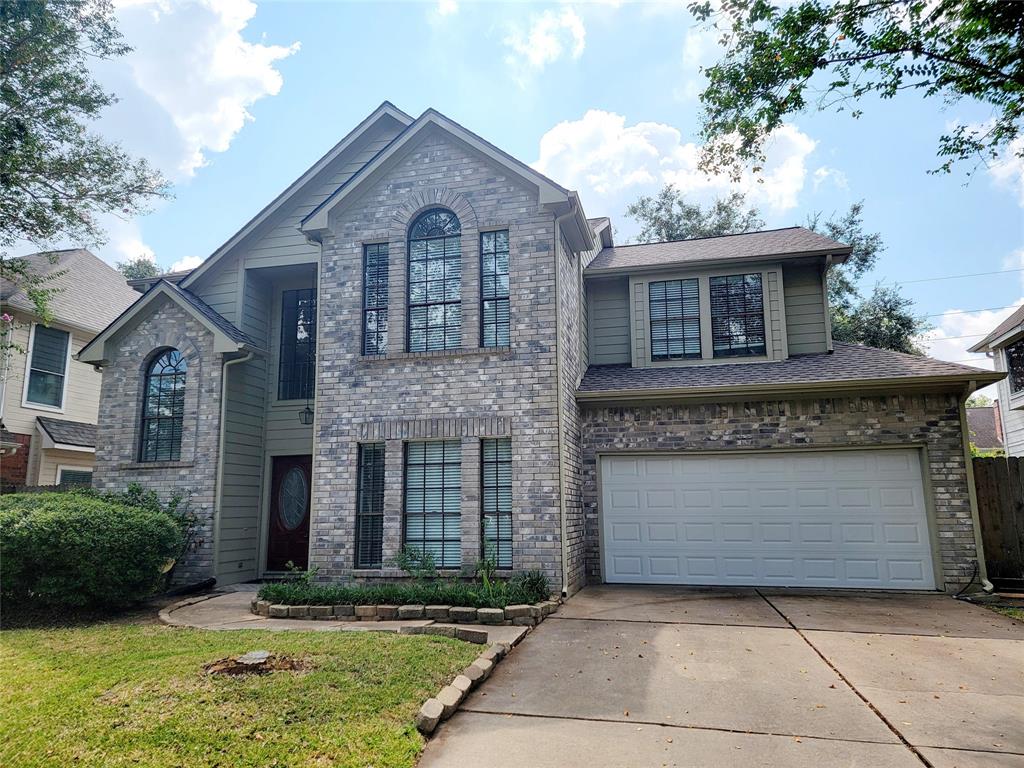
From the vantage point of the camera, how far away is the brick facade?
30.9 ft

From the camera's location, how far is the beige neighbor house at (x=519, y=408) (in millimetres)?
9219

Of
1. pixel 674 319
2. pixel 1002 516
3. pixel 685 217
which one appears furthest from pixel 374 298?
pixel 685 217

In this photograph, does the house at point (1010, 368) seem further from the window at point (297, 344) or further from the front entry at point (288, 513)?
the front entry at point (288, 513)

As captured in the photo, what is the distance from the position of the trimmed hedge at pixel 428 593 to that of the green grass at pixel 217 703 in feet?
5.49

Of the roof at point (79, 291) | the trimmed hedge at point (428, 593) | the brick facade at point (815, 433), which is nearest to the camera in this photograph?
the trimmed hedge at point (428, 593)

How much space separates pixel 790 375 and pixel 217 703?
29.4 feet

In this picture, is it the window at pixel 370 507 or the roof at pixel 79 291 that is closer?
the window at pixel 370 507

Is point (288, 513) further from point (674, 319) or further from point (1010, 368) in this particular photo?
point (1010, 368)

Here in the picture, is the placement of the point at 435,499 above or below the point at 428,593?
above

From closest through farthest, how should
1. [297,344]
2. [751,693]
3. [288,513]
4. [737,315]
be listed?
[751,693]
[737,315]
[288,513]
[297,344]

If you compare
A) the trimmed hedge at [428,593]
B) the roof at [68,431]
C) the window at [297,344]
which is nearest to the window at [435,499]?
the trimmed hedge at [428,593]

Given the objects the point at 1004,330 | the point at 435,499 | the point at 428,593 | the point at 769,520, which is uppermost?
the point at 1004,330

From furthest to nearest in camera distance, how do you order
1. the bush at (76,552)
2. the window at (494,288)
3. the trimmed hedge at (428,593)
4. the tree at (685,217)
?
the tree at (685,217) < the window at (494,288) < the trimmed hedge at (428,593) < the bush at (76,552)

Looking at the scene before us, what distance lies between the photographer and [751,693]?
4.98 m
